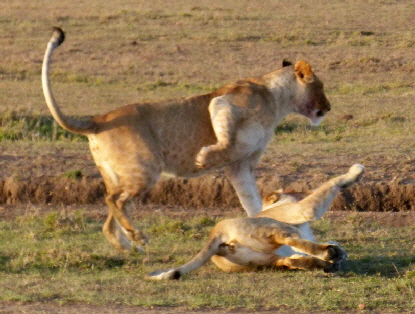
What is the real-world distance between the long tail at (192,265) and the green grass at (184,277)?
61 millimetres

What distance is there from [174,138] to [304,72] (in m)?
1.21

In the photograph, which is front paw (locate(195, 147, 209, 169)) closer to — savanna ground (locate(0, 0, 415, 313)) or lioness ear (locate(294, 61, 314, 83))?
savanna ground (locate(0, 0, 415, 313))

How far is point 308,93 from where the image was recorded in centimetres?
648

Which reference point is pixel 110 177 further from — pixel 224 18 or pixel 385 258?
→ pixel 224 18

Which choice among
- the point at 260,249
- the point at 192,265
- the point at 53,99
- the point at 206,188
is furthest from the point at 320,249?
the point at 206,188

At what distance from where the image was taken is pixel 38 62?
57.4 ft

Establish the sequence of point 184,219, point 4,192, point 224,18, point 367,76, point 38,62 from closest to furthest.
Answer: point 184,219 < point 4,192 < point 367,76 < point 38,62 < point 224,18

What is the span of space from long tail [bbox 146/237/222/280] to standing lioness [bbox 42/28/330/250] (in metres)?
0.45

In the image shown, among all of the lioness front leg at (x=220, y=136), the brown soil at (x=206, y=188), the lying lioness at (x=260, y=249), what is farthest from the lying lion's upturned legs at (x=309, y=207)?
the brown soil at (x=206, y=188)

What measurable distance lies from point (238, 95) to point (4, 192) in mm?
3203

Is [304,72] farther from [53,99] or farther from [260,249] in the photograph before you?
[53,99]

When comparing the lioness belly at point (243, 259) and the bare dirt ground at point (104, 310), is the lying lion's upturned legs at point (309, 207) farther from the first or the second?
the bare dirt ground at point (104, 310)

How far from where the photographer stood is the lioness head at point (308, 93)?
6445 millimetres

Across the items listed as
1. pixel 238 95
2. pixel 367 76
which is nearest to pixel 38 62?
pixel 367 76
